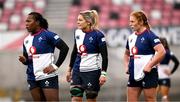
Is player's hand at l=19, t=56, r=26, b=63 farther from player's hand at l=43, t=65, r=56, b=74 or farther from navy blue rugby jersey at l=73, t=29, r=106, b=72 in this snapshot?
navy blue rugby jersey at l=73, t=29, r=106, b=72

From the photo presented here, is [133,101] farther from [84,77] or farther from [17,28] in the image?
[17,28]

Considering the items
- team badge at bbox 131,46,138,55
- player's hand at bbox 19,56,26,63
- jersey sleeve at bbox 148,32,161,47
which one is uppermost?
jersey sleeve at bbox 148,32,161,47

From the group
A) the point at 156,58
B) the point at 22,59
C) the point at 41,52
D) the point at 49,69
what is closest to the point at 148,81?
the point at 156,58

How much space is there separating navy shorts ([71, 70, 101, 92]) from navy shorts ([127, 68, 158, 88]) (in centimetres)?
56

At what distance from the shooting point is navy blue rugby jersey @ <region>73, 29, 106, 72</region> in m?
10.1

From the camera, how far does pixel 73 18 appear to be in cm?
2489

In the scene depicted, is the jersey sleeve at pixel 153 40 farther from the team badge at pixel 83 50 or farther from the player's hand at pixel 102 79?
the team badge at pixel 83 50

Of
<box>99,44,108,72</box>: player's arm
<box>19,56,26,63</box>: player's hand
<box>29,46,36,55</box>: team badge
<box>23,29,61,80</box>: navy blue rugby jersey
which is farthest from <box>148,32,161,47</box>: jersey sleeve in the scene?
<box>19,56,26,63</box>: player's hand

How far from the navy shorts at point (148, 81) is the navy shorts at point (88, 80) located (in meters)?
0.56

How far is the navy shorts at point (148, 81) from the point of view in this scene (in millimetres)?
9984

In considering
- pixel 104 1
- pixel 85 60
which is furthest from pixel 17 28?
pixel 85 60

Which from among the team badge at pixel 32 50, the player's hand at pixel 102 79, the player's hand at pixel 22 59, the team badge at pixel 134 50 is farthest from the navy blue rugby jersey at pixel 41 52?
the team badge at pixel 134 50

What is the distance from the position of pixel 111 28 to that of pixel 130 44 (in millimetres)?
12874

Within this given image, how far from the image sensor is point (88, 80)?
10.1 metres
